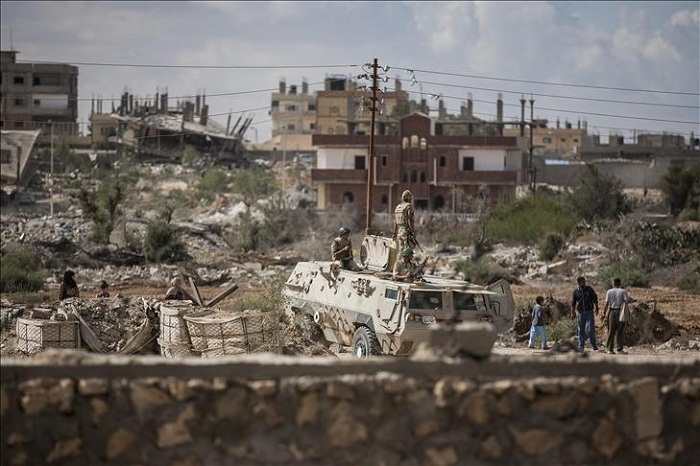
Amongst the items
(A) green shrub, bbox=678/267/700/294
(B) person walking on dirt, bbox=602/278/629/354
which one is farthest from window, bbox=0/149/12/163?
(B) person walking on dirt, bbox=602/278/629/354

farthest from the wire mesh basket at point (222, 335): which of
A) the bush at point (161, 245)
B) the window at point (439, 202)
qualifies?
the window at point (439, 202)

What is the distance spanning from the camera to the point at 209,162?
10325 centimetres

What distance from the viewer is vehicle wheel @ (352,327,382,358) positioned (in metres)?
21.0

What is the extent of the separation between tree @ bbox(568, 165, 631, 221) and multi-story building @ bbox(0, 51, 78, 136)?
54258 millimetres

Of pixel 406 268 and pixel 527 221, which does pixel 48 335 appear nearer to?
pixel 406 268

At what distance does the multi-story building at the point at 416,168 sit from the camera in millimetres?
74875

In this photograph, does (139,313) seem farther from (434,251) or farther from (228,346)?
(434,251)

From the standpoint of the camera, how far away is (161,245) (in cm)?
4928

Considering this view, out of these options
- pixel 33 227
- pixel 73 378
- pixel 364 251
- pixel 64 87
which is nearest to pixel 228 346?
pixel 364 251

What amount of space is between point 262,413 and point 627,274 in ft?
106

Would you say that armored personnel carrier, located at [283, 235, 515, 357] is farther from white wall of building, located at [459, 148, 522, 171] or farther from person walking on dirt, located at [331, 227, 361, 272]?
white wall of building, located at [459, 148, 522, 171]

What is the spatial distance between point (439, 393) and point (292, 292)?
16107mm

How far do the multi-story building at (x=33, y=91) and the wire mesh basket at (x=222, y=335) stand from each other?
292 feet

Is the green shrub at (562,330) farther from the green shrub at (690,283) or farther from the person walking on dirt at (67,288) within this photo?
the green shrub at (690,283)
